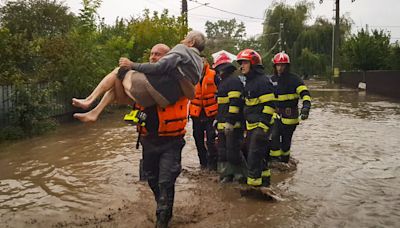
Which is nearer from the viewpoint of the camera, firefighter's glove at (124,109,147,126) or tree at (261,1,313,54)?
firefighter's glove at (124,109,147,126)

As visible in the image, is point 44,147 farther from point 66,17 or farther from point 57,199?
point 66,17

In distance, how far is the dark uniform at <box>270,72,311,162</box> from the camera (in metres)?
7.57

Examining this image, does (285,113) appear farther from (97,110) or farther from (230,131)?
(97,110)

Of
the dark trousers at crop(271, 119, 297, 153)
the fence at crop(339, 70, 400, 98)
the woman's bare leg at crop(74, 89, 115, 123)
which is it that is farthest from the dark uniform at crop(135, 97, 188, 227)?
the fence at crop(339, 70, 400, 98)

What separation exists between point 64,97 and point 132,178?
8185 mm

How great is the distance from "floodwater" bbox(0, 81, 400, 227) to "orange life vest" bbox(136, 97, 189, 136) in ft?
3.55

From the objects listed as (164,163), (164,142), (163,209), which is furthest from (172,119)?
(163,209)

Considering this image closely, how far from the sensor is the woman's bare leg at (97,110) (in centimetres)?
429

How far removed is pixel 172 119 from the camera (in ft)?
15.1

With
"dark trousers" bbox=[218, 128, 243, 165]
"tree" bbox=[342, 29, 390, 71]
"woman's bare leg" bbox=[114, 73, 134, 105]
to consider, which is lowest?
"dark trousers" bbox=[218, 128, 243, 165]

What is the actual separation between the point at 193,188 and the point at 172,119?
2195 millimetres

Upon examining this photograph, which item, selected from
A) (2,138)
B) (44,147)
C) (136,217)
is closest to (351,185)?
(136,217)

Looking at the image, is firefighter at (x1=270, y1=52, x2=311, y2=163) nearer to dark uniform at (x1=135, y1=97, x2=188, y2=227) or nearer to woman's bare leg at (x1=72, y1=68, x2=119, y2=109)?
dark uniform at (x1=135, y1=97, x2=188, y2=227)

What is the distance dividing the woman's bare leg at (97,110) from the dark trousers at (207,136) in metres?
3.23
